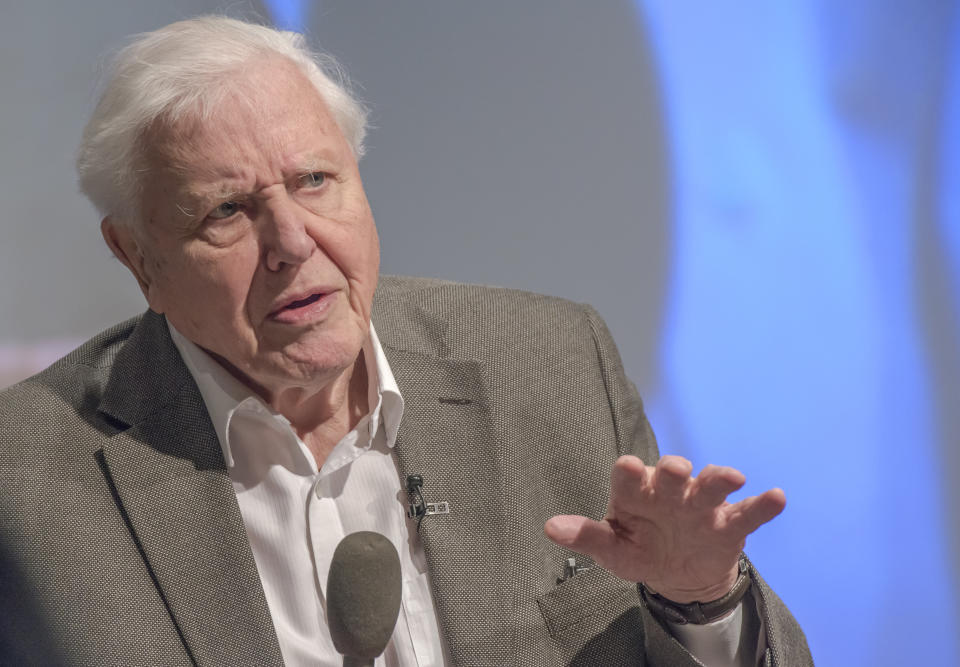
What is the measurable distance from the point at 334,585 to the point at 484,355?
35.9 inches

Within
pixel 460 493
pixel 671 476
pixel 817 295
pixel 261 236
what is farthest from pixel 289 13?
pixel 671 476

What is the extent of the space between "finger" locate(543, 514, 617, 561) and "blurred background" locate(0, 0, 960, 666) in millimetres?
1196

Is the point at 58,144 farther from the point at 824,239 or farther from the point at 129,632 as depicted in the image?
the point at 824,239

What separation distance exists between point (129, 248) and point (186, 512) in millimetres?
514

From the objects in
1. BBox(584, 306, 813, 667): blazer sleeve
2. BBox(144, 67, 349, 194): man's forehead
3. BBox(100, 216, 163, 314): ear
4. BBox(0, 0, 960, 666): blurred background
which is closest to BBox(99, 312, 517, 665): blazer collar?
BBox(100, 216, 163, 314): ear

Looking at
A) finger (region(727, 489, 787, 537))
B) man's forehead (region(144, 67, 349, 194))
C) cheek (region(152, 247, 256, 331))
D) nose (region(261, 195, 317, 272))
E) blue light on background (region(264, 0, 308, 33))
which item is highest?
blue light on background (region(264, 0, 308, 33))

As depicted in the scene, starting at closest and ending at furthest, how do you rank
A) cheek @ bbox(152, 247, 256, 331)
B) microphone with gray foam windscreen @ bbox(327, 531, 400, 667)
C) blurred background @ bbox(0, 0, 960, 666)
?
microphone with gray foam windscreen @ bbox(327, 531, 400, 667), cheek @ bbox(152, 247, 256, 331), blurred background @ bbox(0, 0, 960, 666)

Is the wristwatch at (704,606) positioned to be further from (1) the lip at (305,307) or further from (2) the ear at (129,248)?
(2) the ear at (129,248)

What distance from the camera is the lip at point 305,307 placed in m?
1.81

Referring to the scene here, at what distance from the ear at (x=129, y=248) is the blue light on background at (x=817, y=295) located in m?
1.40

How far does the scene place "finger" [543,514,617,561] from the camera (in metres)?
1.61

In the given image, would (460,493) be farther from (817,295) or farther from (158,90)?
(817,295)

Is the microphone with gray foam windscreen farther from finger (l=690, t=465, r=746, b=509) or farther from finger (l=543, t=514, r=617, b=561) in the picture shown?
finger (l=690, t=465, r=746, b=509)

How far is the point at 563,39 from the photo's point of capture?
9.17 feet
